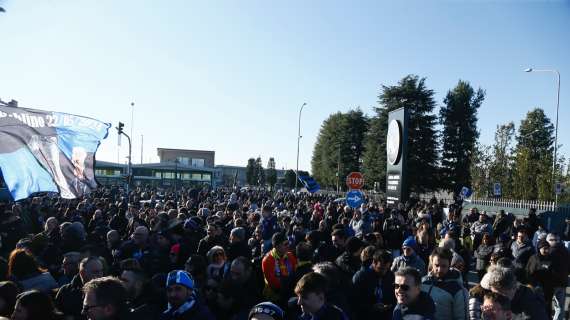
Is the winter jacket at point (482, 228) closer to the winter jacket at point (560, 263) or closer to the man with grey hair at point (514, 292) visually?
the winter jacket at point (560, 263)

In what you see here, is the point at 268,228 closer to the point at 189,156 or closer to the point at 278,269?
the point at 278,269

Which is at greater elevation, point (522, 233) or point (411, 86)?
point (411, 86)

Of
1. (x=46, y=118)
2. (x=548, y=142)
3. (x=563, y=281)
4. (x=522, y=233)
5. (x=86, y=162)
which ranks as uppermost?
(x=548, y=142)

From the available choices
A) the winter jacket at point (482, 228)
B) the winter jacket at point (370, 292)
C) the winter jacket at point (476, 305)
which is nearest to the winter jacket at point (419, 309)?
the winter jacket at point (476, 305)

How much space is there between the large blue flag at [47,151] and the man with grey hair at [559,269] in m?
7.94

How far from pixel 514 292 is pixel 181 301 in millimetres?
3184

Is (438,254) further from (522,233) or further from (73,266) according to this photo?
(522,233)

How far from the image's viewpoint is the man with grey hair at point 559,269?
7.36 metres

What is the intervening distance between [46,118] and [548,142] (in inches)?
2752

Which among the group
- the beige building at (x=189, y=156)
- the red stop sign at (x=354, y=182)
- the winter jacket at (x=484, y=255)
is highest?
the beige building at (x=189, y=156)

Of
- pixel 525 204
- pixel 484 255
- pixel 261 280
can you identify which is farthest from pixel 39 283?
pixel 525 204

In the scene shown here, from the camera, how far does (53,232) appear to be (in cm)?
934

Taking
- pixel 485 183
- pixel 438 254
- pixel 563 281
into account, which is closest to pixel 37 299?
pixel 438 254

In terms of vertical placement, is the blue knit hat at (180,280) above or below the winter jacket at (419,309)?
above
